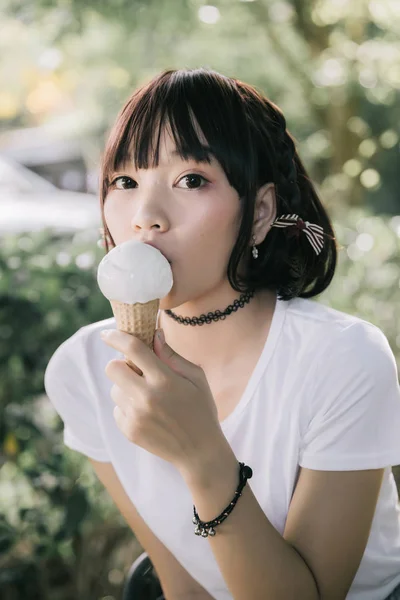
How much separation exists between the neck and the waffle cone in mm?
356

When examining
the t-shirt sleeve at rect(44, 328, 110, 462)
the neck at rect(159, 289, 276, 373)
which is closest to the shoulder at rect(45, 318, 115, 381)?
the t-shirt sleeve at rect(44, 328, 110, 462)

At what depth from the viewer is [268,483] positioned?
1604 millimetres

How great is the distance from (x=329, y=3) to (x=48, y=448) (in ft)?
11.6

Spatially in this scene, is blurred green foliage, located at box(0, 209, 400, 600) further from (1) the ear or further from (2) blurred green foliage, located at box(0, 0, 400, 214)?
(2) blurred green foliage, located at box(0, 0, 400, 214)

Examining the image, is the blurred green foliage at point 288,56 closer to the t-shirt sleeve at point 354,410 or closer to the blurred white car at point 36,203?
the blurred white car at point 36,203

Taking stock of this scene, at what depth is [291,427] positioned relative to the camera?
1.57 meters

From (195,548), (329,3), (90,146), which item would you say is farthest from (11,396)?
(90,146)

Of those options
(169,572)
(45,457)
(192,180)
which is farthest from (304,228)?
(45,457)

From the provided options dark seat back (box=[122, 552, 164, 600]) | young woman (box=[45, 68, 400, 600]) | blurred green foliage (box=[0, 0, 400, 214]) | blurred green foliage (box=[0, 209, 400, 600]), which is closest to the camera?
young woman (box=[45, 68, 400, 600])

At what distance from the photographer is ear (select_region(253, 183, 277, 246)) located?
5.21 feet

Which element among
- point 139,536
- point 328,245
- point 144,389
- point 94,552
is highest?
point 328,245

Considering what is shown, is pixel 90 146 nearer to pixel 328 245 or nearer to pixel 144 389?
pixel 328 245

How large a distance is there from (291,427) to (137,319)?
534mm

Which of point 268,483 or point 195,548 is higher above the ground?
point 268,483
